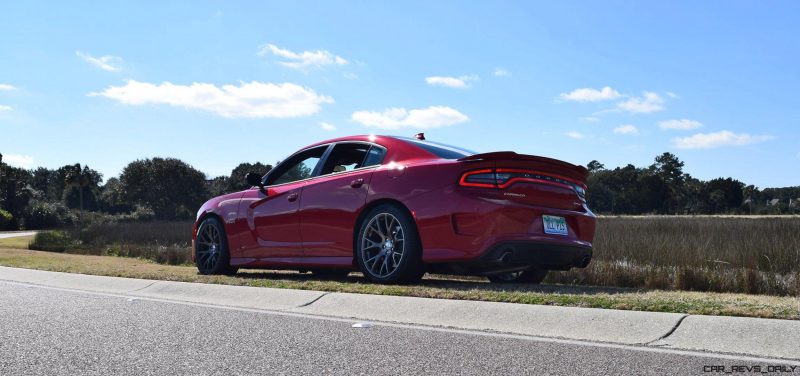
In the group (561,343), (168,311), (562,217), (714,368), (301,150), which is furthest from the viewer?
(301,150)

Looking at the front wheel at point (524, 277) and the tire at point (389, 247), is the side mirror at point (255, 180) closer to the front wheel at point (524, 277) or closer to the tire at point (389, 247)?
the tire at point (389, 247)

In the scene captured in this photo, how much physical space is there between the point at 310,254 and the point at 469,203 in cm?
227

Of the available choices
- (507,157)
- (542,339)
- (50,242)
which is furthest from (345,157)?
(50,242)

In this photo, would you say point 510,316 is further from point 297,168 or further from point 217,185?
point 217,185

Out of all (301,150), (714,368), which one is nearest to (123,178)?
(301,150)

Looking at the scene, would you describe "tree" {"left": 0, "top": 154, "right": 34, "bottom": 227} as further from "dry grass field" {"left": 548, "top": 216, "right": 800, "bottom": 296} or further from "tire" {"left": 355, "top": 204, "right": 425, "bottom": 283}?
"tire" {"left": 355, "top": 204, "right": 425, "bottom": 283}

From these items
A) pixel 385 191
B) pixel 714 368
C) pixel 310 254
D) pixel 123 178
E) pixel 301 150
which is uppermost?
pixel 123 178

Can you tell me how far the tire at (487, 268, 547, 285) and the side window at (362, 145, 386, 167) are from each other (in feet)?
6.35

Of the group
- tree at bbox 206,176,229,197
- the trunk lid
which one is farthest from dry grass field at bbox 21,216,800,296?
tree at bbox 206,176,229,197

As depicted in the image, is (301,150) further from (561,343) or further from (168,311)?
(561,343)

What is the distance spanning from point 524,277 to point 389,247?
5.82 feet

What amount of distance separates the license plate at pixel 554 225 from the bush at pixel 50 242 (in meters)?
27.6

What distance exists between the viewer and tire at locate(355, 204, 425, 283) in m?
7.02

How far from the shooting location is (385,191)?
23.8ft
